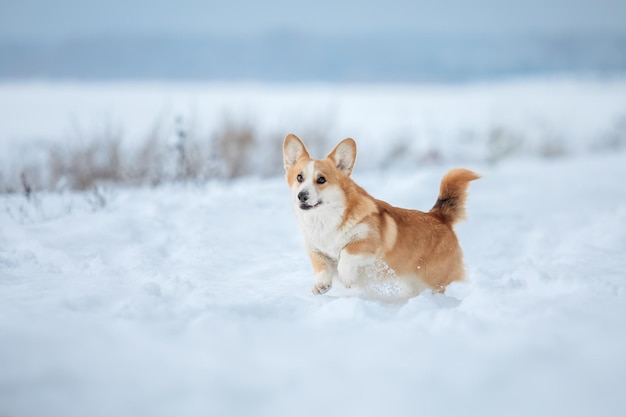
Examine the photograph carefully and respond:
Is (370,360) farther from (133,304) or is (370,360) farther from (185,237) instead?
(185,237)

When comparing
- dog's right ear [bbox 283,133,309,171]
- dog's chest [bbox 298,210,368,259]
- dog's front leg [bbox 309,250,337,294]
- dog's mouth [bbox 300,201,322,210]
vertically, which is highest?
dog's right ear [bbox 283,133,309,171]

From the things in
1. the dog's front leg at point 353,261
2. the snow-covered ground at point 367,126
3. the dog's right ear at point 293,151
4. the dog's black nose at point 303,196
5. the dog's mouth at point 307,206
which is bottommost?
the snow-covered ground at point 367,126

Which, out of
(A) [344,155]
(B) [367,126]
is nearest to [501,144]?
(B) [367,126]

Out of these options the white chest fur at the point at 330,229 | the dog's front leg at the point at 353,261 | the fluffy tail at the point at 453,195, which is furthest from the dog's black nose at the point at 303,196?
the fluffy tail at the point at 453,195

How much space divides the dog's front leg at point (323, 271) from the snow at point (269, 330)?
91 mm

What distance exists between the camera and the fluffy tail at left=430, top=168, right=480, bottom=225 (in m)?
3.89

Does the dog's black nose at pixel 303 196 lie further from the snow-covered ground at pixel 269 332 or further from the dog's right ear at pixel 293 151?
the snow-covered ground at pixel 269 332

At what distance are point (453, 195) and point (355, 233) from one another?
2.98ft

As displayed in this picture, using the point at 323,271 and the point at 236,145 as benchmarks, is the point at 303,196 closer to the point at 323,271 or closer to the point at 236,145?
the point at 323,271

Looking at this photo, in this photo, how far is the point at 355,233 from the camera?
3.46 metres

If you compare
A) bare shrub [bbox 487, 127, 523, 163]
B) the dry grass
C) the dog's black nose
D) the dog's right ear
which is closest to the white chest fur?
the dog's black nose

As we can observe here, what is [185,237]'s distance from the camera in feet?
16.4

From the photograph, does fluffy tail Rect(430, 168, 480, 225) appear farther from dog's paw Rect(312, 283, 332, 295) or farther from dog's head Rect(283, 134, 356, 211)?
dog's paw Rect(312, 283, 332, 295)

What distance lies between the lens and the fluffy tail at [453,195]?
389cm
